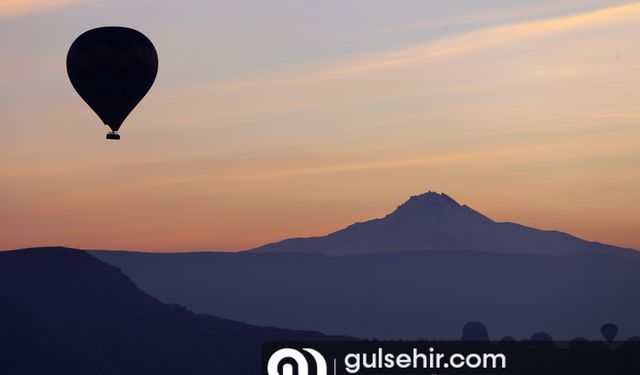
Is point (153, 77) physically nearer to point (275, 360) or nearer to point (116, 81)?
point (116, 81)

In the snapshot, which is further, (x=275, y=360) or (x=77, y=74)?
(x=77, y=74)

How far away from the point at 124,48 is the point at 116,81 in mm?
2723

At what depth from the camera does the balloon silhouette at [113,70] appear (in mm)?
108812

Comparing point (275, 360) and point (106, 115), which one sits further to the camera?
point (106, 115)

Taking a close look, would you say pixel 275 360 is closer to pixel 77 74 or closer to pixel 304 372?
pixel 304 372

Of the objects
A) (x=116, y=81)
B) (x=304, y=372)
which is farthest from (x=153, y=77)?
(x=304, y=372)

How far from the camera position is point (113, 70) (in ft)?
361

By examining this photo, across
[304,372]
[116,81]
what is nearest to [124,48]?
[116,81]

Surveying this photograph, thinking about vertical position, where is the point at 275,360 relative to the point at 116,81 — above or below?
below

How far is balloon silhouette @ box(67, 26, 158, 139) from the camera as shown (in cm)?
10881

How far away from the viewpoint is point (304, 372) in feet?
363

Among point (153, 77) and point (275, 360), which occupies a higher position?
point (153, 77)

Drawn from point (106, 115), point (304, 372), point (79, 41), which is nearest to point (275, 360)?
point (304, 372)

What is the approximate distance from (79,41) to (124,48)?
14.1ft
